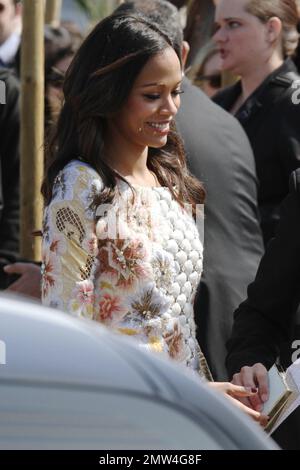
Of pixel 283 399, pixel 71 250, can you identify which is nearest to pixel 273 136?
pixel 71 250

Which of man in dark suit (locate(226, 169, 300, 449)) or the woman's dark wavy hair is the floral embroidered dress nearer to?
the woman's dark wavy hair

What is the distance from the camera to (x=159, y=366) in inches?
62.8

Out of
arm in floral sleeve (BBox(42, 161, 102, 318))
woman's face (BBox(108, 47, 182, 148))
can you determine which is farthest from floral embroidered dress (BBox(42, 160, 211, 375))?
woman's face (BBox(108, 47, 182, 148))

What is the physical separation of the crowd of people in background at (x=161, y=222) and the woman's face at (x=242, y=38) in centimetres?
100

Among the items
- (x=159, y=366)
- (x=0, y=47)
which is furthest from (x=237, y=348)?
(x=0, y=47)

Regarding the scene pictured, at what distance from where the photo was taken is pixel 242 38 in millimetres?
5016

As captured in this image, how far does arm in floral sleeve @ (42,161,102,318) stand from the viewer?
3064 mm

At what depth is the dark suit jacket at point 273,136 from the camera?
4430 mm

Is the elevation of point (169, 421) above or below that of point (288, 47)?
above

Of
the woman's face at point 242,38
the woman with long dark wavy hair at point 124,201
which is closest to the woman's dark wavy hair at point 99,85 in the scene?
the woman with long dark wavy hair at point 124,201

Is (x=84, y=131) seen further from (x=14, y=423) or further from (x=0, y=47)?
(x=0, y=47)

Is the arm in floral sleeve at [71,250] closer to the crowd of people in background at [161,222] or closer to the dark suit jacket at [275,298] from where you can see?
the crowd of people in background at [161,222]

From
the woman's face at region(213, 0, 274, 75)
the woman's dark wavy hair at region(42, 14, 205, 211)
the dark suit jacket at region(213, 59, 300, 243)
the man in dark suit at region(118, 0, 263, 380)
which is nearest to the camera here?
the woman's dark wavy hair at region(42, 14, 205, 211)

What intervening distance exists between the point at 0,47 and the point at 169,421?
464 centimetres
